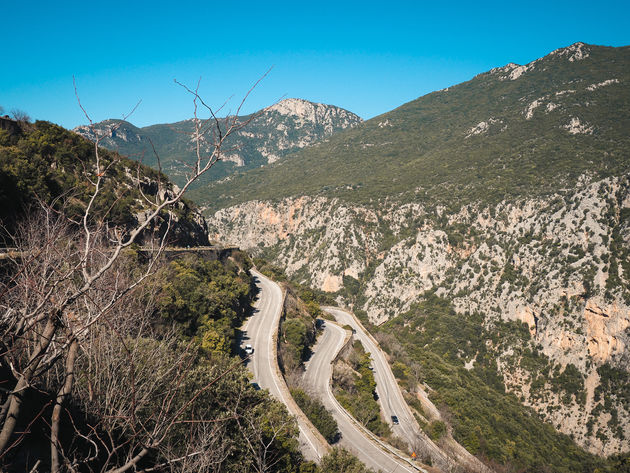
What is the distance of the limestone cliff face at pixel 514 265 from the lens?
48.2m

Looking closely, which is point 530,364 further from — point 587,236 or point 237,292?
point 237,292


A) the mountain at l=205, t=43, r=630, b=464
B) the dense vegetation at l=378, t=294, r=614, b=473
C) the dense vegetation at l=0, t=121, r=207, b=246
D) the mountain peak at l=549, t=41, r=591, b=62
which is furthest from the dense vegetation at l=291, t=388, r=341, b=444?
the mountain peak at l=549, t=41, r=591, b=62

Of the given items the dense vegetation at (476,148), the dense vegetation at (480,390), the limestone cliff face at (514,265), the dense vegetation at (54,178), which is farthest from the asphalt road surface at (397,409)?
the dense vegetation at (476,148)

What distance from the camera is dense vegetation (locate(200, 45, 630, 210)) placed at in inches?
3167

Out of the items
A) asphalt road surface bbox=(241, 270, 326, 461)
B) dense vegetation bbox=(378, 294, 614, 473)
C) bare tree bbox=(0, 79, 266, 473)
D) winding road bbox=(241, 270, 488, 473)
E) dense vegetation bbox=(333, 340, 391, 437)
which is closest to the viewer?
bare tree bbox=(0, 79, 266, 473)

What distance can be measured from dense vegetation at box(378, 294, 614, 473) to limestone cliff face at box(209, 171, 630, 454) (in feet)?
8.08

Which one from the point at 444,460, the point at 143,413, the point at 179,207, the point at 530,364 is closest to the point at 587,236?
the point at 530,364

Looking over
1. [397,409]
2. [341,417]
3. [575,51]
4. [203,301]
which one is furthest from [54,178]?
[575,51]

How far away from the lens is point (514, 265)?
66.2 meters

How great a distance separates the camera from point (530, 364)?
174 ft

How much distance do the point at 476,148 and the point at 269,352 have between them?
105m

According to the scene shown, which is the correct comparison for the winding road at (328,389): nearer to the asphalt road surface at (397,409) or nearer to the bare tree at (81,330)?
the asphalt road surface at (397,409)

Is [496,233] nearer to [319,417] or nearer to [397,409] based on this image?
[397,409]

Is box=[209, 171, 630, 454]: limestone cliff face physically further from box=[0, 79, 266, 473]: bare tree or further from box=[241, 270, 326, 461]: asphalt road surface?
box=[0, 79, 266, 473]: bare tree
